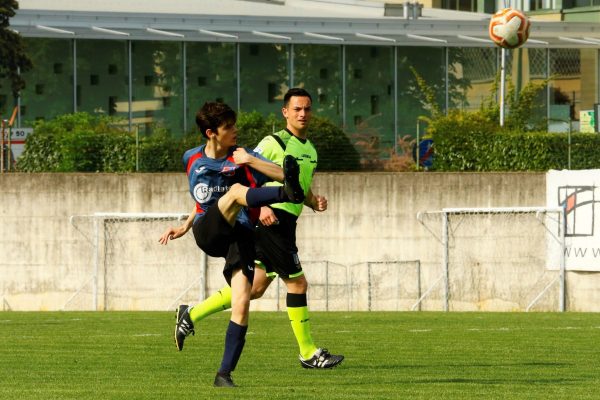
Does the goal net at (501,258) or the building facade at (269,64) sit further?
the building facade at (269,64)

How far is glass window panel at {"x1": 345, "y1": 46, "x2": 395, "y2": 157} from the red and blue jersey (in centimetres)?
3388

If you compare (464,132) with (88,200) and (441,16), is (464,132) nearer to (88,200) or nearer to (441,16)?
(88,200)

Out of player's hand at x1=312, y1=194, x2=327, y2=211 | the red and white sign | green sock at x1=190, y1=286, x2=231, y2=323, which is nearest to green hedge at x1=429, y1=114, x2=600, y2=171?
the red and white sign

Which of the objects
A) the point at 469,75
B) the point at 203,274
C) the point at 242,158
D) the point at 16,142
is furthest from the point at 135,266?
the point at 469,75

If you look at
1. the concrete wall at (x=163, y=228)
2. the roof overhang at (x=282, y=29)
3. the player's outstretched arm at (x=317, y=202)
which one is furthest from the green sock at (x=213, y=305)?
the roof overhang at (x=282, y=29)

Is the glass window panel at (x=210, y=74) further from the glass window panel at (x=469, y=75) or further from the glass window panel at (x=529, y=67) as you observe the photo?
the glass window panel at (x=529, y=67)

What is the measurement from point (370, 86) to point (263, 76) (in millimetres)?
3331

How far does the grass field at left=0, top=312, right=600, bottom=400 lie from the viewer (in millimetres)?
10000

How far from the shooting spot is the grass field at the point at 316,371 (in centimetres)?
1000

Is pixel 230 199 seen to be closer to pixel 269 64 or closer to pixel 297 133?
pixel 297 133

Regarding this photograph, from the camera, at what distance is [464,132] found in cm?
3052

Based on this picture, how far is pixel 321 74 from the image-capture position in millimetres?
45438

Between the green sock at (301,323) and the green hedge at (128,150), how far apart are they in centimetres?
1652

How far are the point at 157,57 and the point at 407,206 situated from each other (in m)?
17.8
